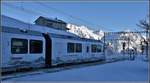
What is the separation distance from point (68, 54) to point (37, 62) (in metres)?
5.58

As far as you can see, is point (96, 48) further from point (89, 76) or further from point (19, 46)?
point (89, 76)

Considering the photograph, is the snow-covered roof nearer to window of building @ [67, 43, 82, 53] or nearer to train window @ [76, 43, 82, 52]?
window of building @ [67, 43, 82, 53]

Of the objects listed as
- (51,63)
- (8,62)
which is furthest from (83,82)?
(51,63)

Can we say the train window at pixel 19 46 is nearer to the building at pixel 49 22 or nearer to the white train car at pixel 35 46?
the white train car at pixel 35 46

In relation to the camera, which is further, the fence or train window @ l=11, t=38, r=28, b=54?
the fence

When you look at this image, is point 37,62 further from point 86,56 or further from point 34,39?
point 86,56

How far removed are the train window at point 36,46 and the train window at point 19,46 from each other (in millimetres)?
799

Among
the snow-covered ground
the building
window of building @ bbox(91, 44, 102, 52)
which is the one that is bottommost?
the snow-covered ground

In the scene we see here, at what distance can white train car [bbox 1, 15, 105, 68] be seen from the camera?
18.5m

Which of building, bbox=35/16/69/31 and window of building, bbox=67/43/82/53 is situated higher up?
building, bbox=35/16/69/31

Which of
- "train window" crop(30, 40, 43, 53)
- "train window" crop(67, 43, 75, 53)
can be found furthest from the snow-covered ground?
"train window" crop(67, 43, 75, 53)

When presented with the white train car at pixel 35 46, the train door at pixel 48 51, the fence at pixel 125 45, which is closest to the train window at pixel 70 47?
the white train car at pixel 35 46

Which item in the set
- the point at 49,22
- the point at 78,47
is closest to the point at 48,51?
the point at 78,47

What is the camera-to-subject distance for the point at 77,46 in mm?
29906
